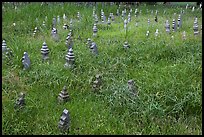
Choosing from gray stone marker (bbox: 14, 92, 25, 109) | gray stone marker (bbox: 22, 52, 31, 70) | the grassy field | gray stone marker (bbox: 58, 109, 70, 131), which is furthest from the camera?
gray stone marker (bbox: 22, 52, 31, 70)

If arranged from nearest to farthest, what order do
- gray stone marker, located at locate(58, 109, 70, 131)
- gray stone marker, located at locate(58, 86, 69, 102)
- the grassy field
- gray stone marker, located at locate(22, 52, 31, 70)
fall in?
gray stone marker, located at locate(58, 109, 70, 131) → the grassy field → gray stone marker, located at locate(58, 86, 69, 102) → gray stone marker, located at locate(22, 52, 31, 70)

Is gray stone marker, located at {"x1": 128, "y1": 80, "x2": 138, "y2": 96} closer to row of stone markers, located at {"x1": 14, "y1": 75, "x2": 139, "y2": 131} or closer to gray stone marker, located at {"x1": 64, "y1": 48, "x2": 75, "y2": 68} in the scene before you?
row of stone markers, located at {"x1": 14, "y1": 75, "x2": 139, "y2": 131}

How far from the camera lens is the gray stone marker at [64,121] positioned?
3.22 meters

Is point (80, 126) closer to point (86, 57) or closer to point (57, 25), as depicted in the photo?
point (86, 57)

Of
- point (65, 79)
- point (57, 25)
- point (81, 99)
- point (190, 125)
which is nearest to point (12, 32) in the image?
point (57, 25)

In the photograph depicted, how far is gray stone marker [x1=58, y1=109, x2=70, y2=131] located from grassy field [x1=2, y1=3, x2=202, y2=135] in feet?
0.30

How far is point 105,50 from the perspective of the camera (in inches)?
221

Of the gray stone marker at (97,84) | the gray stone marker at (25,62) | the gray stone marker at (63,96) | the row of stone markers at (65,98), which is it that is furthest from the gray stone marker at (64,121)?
the gray stone marker at (25,62)

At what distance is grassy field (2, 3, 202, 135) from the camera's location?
341cm

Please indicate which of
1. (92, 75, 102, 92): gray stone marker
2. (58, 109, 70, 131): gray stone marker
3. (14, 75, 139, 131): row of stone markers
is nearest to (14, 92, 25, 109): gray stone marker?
(14, 75, 139, 131): row of stone markers

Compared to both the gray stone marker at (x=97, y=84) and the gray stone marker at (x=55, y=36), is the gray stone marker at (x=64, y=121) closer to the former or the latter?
the gray stone marker at (x=97, y=84)

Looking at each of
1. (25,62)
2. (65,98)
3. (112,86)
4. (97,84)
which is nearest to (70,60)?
(25,62)

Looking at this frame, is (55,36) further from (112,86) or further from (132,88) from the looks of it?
(132,88)

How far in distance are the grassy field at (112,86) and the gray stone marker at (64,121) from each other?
9 centimetres
